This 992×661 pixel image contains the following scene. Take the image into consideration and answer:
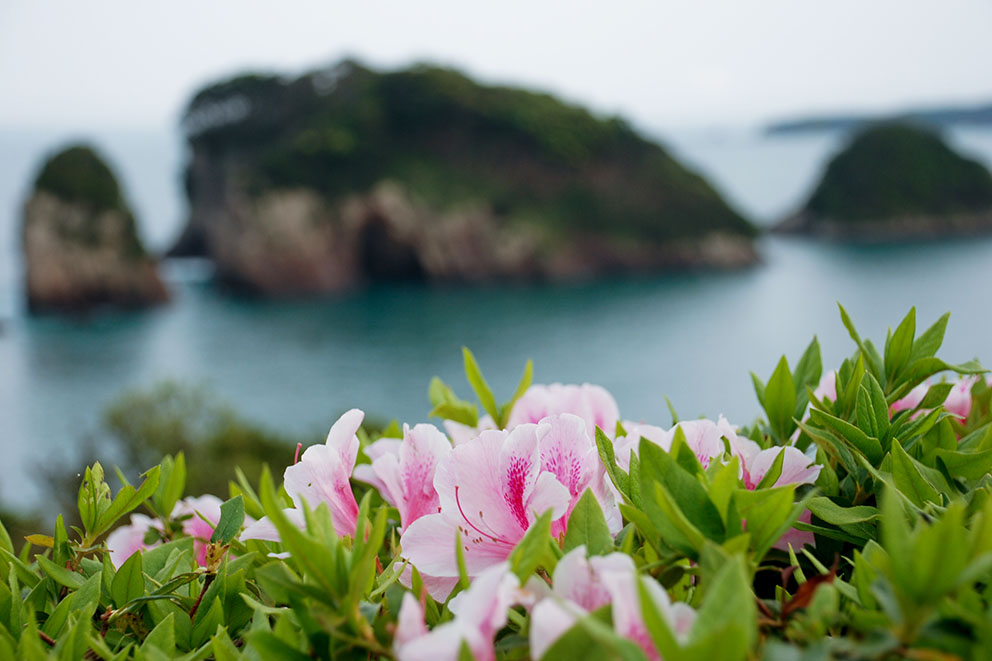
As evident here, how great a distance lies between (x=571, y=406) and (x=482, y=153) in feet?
124

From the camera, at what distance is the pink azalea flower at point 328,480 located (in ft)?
1.98

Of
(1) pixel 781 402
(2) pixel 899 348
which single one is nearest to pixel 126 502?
(1) pixel 781 402

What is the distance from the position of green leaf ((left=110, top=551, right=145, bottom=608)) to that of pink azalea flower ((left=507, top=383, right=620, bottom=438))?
38cm

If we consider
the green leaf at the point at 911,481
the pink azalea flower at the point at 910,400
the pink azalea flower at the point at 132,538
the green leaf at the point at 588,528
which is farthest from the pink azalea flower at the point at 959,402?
the pink azalea flower at the point at 132,538

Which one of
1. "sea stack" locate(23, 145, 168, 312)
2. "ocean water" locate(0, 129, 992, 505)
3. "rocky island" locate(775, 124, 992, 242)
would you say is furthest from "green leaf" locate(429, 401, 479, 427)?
"rocky island" locate(775, 124, 992, 242)

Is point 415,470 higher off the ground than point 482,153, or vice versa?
point 482,153

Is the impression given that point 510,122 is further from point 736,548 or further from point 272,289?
point 736,548

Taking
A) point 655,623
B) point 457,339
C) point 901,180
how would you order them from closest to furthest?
point 655,623 < point 457,339 < point 901,180

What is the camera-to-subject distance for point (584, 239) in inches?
1404

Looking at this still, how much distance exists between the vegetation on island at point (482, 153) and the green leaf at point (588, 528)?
34.1 meters

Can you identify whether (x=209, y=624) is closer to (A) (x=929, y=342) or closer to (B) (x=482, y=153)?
(A) (x=929, y=342)

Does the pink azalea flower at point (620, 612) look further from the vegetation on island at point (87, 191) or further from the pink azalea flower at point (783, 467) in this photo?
the vegetation on island at point (87, 191)

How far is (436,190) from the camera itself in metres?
34.7

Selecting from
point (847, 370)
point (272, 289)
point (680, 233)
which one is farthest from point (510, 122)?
point (847, 370)
